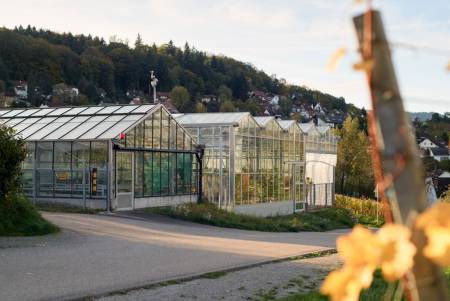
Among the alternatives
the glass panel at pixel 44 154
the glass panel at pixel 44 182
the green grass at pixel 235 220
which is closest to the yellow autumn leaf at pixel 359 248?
the green grass at pixel 235 220

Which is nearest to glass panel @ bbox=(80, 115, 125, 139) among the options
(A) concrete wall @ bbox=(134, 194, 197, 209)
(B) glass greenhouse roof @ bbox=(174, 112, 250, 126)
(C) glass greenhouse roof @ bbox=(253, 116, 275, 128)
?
(A) concrete wall @ bbox=(134, 194, 197, 209)

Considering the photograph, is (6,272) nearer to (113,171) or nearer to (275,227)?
(113,171)

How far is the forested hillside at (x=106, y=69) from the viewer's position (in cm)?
9562

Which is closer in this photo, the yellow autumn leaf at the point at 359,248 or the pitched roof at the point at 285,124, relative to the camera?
the yellow autumn leaf at the point at 359,248

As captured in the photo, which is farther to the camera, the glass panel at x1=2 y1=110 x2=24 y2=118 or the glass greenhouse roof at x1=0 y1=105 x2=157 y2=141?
the glass panel at x1=2 y1=110 x2=24 y2=118

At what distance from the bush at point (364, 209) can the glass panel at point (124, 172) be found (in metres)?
14.0

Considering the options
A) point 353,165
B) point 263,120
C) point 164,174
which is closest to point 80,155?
point 164,174

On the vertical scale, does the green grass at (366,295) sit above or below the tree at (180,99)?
below

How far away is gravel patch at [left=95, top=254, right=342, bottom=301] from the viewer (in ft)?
32.6

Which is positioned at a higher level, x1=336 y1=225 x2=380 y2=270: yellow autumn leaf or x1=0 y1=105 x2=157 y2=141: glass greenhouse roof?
x1=0 y1=105 x2=157 y2=141: glass greenhouse roof

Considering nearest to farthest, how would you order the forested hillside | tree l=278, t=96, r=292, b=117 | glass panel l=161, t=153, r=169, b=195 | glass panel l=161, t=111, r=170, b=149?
glass panel l=161, t=153, r=169, b=195, glass panel l=161, t=111, r=170, b=149, the forested hillside, tree l=278, t=96, r=292, b=117

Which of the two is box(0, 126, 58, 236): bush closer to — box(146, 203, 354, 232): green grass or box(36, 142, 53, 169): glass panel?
box(146, 203, 354, 232): green grass

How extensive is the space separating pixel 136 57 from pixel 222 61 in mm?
19725

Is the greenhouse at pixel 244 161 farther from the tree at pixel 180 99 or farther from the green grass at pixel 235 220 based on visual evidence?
the tree at pixel 180 99
